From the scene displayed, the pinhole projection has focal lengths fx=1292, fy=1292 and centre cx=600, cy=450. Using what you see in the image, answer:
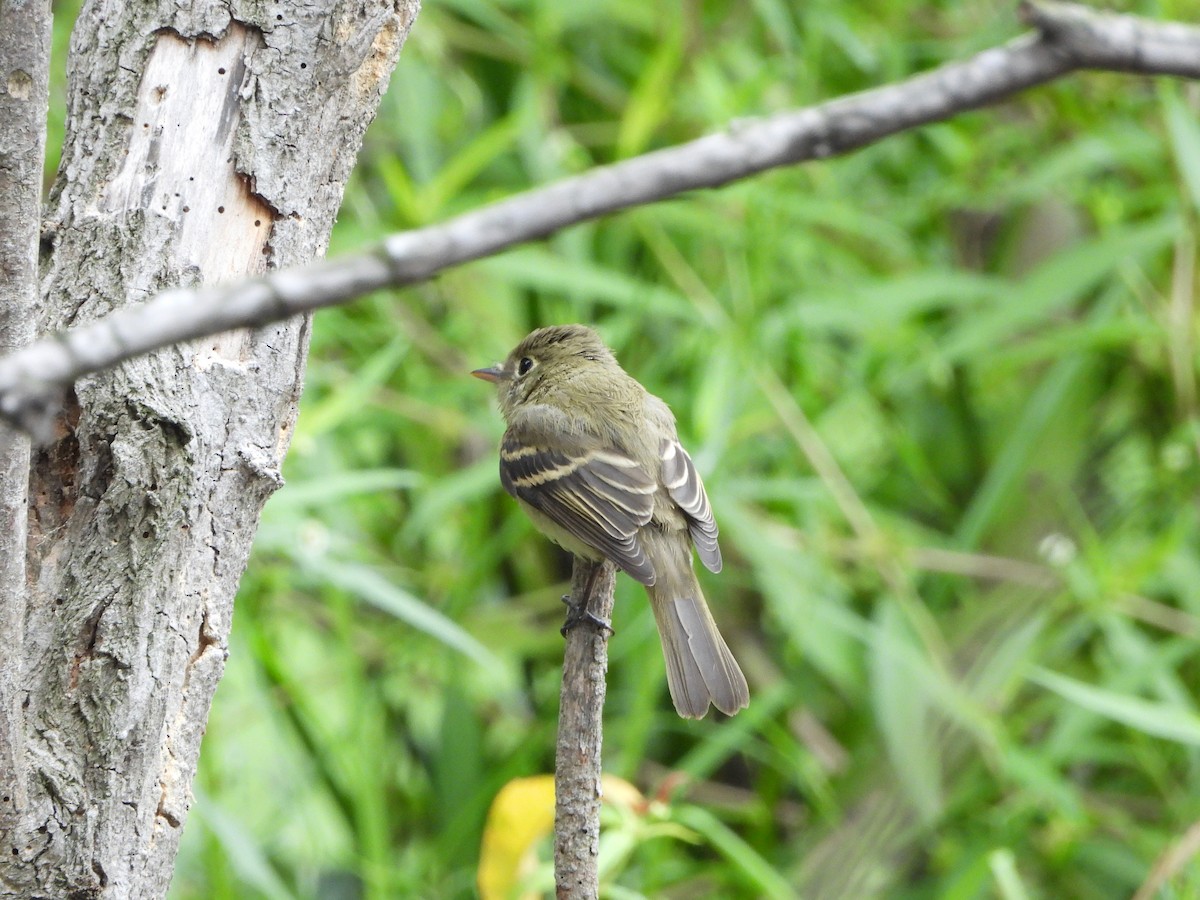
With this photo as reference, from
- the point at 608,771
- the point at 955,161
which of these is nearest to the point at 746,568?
the point at 608,771

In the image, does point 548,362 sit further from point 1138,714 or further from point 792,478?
point 1138,714

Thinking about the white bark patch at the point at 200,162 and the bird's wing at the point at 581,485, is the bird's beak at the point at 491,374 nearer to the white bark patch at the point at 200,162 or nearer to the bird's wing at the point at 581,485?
the bird's wing at the point at 581,485

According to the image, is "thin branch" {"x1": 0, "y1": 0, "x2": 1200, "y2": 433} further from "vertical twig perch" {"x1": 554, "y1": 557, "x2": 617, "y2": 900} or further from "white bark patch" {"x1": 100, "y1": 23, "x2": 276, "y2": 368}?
"vertical twig perch" {"x1": 554, "y1": 557, "x2": 617, "y2": 900}

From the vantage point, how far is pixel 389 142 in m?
4.83

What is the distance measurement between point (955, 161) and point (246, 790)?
3536mm

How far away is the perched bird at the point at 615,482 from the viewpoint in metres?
3.21

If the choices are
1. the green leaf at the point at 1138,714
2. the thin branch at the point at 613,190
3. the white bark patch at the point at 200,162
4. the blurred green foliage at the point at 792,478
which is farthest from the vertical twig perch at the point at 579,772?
the green leaf at the point at 1138,714

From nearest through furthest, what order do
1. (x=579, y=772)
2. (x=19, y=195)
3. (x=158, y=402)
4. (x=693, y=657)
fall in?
(x=19, y=195), (x=158, y=402), (x=579, y=772), (x=693, y=657)

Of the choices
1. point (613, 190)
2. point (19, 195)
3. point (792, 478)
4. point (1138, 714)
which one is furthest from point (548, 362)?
point (613, 190)

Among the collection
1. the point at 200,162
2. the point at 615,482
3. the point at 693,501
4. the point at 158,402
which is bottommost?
the point at 158,402

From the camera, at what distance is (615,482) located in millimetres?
3598

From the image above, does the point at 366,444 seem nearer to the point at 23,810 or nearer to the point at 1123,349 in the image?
the point at 1123,349

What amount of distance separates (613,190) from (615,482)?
2.63m

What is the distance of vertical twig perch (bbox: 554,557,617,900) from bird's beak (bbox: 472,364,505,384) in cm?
190
